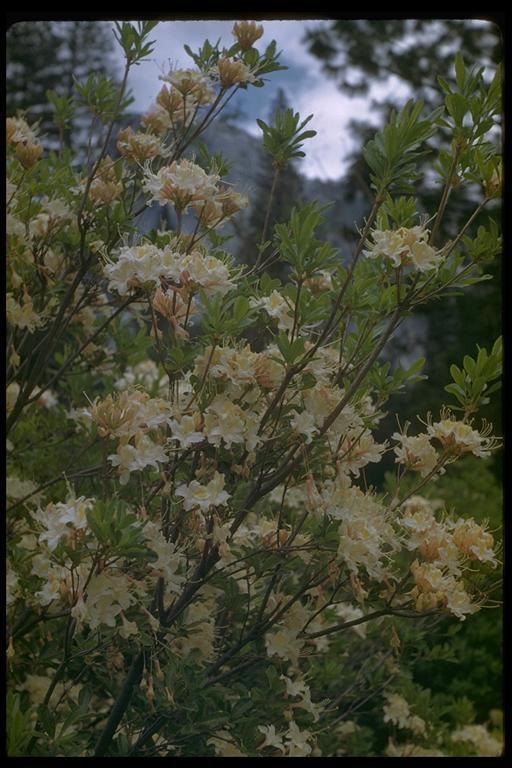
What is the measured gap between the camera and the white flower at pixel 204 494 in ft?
4.03

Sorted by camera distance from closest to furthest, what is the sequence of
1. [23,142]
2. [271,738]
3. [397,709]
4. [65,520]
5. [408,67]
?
[65,520] → [271,738] → [23,142] → [397,709] → [408,67]

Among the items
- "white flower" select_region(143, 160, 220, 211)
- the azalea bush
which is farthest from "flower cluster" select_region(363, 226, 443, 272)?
"white flower" select_region(143, 160, 220, 211)

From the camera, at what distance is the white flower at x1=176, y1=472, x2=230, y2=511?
1229mm

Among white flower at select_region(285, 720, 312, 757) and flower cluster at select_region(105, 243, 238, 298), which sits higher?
flower cluster at select_region(105, 243, 238, 298)

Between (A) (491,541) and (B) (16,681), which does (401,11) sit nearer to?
(A) (491,541)

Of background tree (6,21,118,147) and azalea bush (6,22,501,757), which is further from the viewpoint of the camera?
background tree (6,21,118,147)

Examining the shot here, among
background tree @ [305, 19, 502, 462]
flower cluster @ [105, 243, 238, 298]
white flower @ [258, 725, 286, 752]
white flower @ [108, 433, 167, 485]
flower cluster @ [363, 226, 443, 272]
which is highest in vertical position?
background tree @ [305, 19, 502, 462]

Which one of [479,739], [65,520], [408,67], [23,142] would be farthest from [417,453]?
[408,67]

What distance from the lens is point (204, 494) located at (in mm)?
1245

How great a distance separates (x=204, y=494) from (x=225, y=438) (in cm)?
9

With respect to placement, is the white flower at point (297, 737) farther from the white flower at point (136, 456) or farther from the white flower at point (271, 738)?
the white flower at point (136, 456)

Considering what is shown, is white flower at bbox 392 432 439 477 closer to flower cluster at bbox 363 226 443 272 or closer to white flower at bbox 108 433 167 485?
flower cluster at bbox 363 226 443 272

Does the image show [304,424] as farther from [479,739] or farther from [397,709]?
[479,739]

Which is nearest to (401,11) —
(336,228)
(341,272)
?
(341,272)
